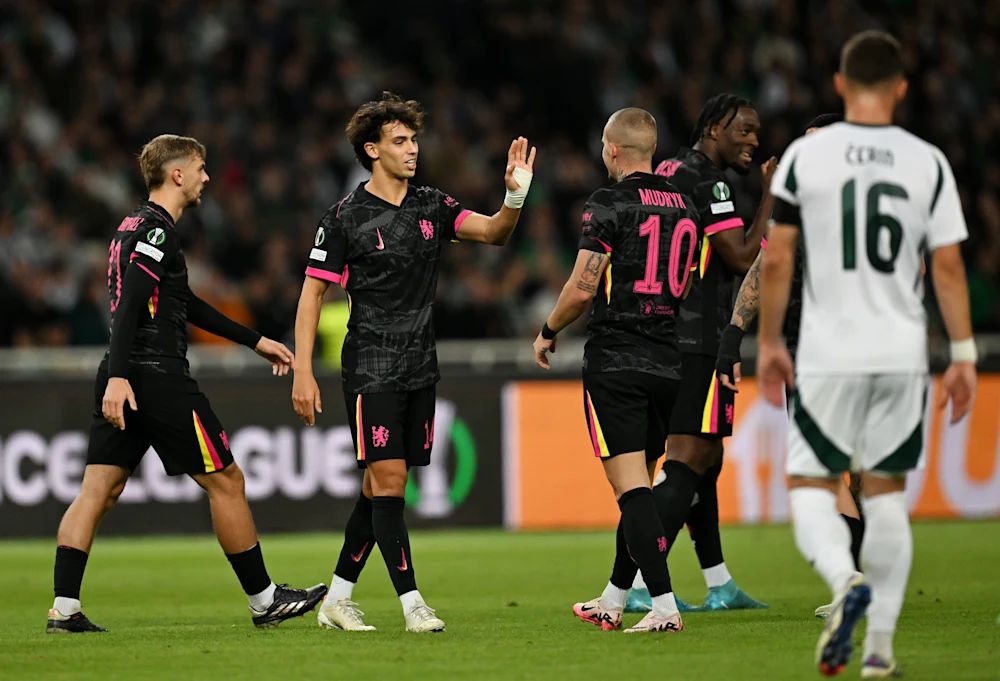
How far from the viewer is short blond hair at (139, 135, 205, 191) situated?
26.5 feet

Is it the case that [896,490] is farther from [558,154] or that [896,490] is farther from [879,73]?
[558,154]

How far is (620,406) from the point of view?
7.54 m

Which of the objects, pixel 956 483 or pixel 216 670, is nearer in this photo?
pixel 216 670

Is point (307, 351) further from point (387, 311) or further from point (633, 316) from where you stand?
point (633, 316)

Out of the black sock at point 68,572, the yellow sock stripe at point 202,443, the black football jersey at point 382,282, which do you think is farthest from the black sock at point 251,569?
the black football jersey at point 382,282

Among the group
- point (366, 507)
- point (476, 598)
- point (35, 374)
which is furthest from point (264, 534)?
point (366, 507)

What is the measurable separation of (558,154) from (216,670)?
13444mm

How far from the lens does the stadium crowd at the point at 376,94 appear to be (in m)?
16.9

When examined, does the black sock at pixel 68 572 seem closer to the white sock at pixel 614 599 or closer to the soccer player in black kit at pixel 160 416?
the soccer player in black kit at pixel 160 416

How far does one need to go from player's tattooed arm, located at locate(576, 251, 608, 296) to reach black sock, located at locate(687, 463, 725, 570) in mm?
1784

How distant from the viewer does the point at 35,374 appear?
14.6 meters

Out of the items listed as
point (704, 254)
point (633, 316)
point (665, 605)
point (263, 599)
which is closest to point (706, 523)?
point (704, 254)

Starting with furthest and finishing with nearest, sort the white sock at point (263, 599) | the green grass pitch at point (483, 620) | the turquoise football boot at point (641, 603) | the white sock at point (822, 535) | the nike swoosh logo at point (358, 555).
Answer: the turquoise football boot at point (641, 603), the white sock at point (263, 599), the nike swoosh logo at point (358, 555), the green grass pitch at point (483, 620), the white sock at point (822, 535)

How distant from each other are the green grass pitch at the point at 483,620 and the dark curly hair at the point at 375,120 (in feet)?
7.41
